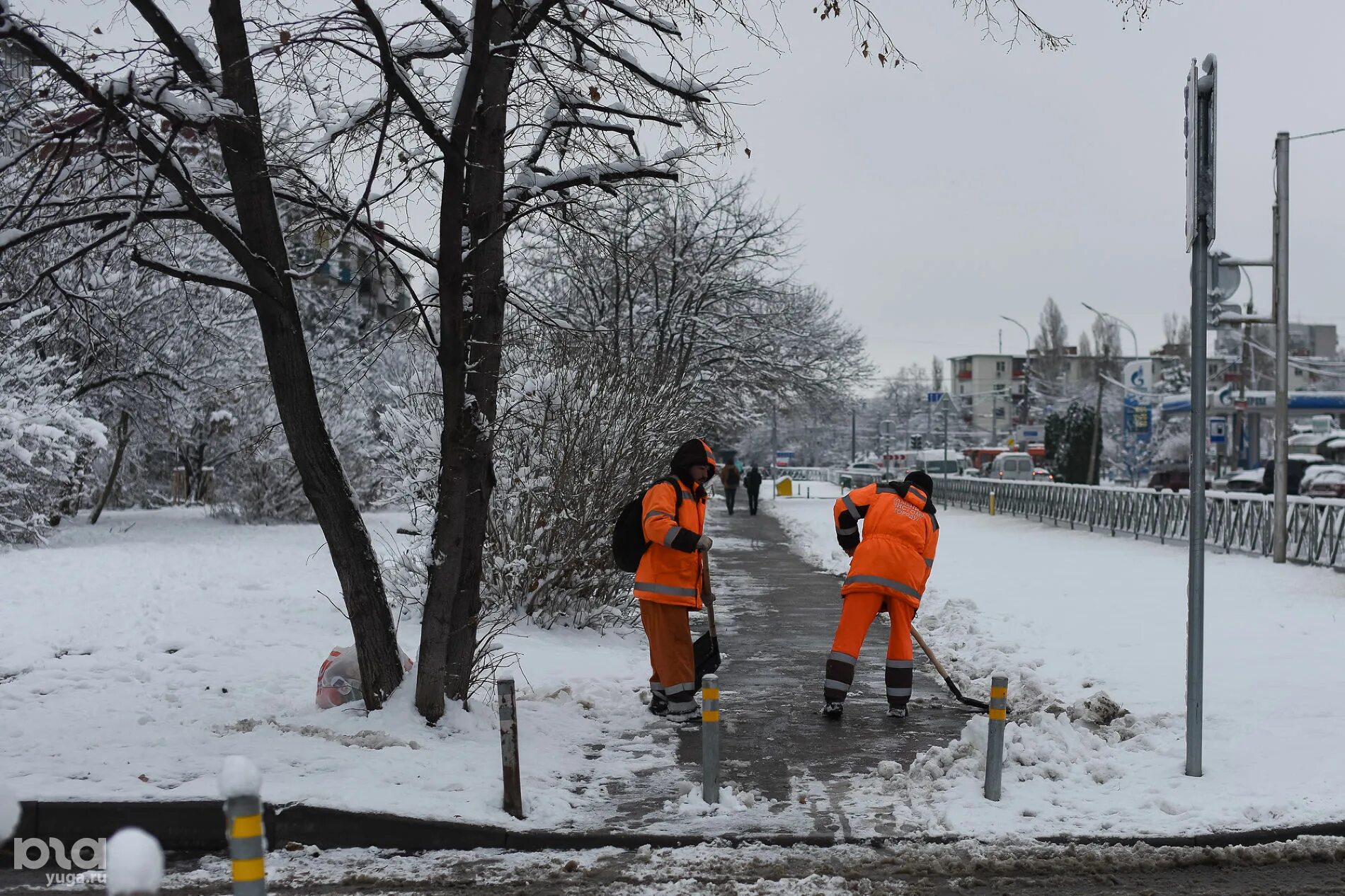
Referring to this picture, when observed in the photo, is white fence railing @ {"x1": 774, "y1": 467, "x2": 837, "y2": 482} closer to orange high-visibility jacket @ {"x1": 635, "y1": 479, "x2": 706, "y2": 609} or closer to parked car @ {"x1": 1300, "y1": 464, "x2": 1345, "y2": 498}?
parked car @ {"x1": 1300, "y1": 464, "x2": 1345, "y2": 498}

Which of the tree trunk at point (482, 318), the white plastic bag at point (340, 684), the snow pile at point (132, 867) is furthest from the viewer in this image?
the white plastic bag at point (340, 684)

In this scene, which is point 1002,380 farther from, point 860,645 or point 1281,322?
point 860,645

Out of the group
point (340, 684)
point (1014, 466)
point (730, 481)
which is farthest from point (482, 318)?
point (1014, 466)

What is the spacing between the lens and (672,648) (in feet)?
28.6

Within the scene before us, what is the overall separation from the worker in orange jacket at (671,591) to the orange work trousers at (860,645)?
96 centimetres

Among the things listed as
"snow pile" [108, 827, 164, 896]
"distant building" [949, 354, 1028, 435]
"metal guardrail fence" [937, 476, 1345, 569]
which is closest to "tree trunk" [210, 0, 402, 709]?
"snow pile" [108, 827, 164, 896]

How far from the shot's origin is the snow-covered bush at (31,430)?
19.1 meters

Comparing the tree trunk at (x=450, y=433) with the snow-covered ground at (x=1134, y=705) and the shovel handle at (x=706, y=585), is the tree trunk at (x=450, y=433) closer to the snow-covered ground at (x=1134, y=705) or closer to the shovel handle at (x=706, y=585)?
the shovel handle at (x=706, y=585)

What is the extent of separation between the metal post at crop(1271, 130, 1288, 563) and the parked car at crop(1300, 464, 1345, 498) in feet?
52.7

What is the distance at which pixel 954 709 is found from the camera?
9.23 meters

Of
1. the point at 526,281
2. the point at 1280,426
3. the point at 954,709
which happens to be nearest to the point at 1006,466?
the point at 1280,426

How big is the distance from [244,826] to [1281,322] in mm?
19827

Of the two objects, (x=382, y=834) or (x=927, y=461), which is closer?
(x=382, y=834)

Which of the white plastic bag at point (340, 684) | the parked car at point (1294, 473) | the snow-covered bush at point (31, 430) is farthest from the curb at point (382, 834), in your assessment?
the parked car at point (1294, 473)
